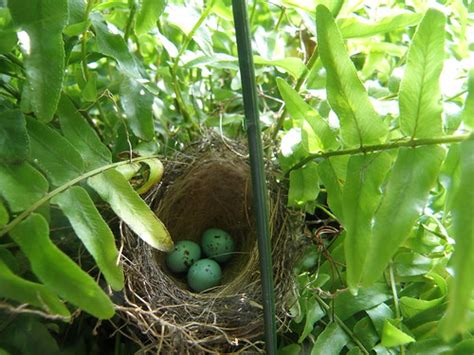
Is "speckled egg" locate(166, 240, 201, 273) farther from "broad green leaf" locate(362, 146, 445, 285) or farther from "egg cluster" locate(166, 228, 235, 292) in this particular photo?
"broad green leaf" locate(362, 146, 445, 285)

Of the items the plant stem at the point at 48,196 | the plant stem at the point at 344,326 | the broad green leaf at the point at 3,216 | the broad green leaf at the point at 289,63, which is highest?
the broad green leaf at the point at 289,63

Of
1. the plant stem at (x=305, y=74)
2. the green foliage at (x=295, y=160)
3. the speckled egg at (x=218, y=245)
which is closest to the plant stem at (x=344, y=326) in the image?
the green foliage at (x=295, y=160)

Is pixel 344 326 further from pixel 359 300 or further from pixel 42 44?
pixel 42 44

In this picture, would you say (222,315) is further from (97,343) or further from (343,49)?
(343,49)

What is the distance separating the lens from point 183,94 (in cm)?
88

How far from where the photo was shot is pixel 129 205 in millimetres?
635

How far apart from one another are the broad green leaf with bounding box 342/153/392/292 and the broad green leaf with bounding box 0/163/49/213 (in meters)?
0.30

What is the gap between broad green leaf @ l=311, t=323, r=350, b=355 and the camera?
692mm

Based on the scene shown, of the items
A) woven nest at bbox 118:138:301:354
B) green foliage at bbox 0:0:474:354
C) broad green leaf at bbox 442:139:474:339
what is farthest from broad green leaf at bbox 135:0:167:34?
broad green leaf at bbox 442:139:474:339

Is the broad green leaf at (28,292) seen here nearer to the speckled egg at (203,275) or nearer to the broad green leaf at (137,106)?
the broad green leaf at (137,106)

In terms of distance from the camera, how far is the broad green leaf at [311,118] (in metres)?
0.66

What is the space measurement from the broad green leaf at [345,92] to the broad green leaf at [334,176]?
5 centimetres

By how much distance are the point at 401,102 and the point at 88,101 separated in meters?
0.37

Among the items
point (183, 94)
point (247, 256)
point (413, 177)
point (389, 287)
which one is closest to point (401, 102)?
point (413, 177)
